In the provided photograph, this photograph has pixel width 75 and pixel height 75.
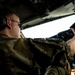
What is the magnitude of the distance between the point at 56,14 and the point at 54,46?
6.19ft

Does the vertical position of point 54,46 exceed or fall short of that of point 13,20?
it falls short

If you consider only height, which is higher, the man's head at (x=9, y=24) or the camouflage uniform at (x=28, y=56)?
the man's head at (x=9, y=24)

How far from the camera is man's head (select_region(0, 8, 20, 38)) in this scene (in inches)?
55.6

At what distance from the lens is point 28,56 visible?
3.66ft

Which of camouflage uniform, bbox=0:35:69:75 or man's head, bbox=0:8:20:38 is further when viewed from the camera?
man's head, bbox=0:8:20:38

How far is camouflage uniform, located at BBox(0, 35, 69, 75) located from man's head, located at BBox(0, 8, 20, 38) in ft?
0.95

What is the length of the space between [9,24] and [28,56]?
0.42 meters

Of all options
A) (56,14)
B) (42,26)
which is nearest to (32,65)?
(56,14)

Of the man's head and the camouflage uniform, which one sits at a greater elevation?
the man's head

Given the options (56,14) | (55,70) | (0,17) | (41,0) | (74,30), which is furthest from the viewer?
(56,14)

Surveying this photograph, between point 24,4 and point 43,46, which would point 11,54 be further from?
point 24,4

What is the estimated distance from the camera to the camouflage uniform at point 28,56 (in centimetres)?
110

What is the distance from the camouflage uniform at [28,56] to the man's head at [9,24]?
29 cm

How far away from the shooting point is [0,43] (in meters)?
1.15
